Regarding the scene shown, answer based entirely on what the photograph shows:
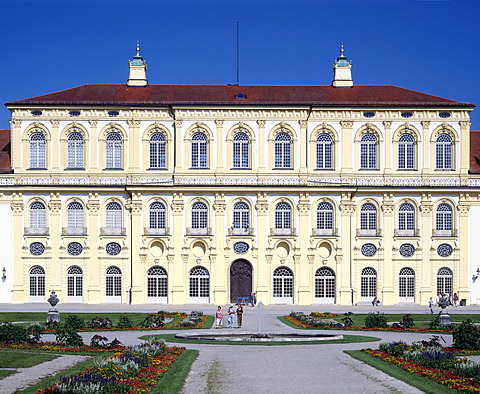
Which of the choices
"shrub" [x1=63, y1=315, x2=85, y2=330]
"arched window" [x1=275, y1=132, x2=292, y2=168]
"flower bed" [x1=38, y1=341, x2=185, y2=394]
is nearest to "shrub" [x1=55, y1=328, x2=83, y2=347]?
"shrub" [x1=63, y1=315, x2=85, y2=330]

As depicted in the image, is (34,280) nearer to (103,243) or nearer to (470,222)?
(103,243)

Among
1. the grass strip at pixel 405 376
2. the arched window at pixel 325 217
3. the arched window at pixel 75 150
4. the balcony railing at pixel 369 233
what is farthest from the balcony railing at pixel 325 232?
the grass strip at pixel 405 376

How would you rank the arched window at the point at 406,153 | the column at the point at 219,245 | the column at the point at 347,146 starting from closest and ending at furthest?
the column at the point at 219,245
the column at the point at 347,146
the arched window at the point at 406,153

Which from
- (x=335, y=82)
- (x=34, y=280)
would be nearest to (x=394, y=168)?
(x=335, y=82)

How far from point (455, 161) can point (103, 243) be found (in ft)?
91.0

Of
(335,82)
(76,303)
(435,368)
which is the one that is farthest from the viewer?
(335,82)

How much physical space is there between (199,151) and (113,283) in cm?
1197

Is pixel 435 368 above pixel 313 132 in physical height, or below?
below

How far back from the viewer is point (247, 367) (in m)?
26.4

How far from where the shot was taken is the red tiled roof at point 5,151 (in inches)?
2564

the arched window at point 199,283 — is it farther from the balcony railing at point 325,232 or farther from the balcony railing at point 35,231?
the balcony railing at point 35,231

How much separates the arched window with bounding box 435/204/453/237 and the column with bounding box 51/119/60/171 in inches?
1157

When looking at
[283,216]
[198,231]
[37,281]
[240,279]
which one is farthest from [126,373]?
[37,281]

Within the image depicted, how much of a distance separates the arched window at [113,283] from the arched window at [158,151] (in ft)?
27.9
